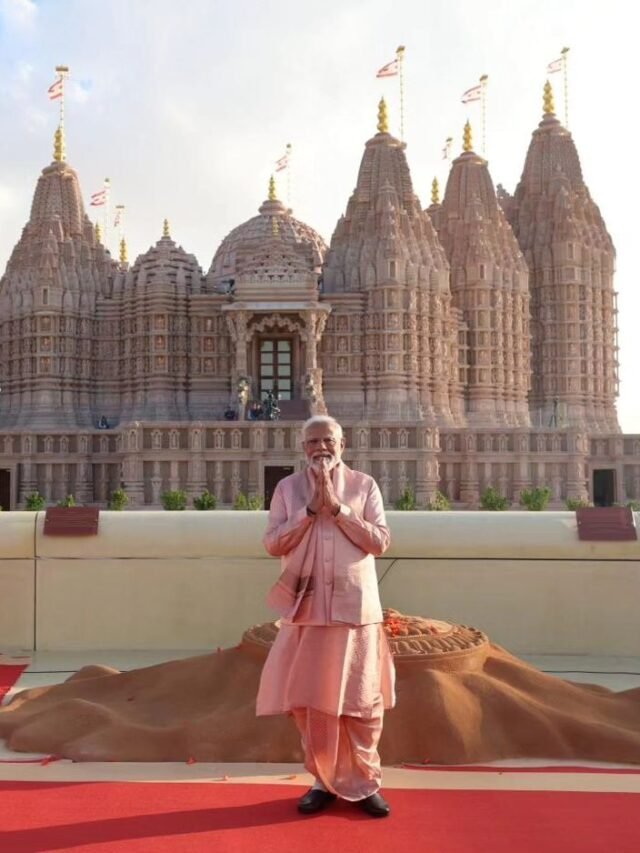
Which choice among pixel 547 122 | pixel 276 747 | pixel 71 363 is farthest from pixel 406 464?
pixel 276 747

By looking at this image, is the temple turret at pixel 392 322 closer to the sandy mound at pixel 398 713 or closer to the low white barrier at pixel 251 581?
the low white barrier at pixel 251 581

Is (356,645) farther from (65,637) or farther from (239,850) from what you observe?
(65,637)

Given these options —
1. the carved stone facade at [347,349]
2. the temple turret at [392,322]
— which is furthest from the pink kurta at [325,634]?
the temple turret at [392,322]

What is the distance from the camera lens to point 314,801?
4.95 m

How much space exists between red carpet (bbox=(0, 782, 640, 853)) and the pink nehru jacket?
1.09 meters

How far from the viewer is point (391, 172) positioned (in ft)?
148

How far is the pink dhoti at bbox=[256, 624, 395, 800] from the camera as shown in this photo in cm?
502

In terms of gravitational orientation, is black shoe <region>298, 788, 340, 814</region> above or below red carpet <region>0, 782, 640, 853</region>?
above

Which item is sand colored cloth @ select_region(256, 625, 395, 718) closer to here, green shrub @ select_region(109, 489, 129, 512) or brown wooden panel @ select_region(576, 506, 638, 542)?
brown wooden panel @ select_region(576, 506, 638, 542)

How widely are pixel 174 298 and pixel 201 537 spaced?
35.5m

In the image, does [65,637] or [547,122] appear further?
[547,122]

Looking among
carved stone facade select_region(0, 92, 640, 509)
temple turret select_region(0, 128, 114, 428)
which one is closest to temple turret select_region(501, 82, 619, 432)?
carved stone facade select_region(0, 92, 640, 509)

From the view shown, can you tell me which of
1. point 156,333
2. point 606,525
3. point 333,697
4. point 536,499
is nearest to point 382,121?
point 156,333

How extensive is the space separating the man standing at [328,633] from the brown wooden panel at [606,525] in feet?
14.0
